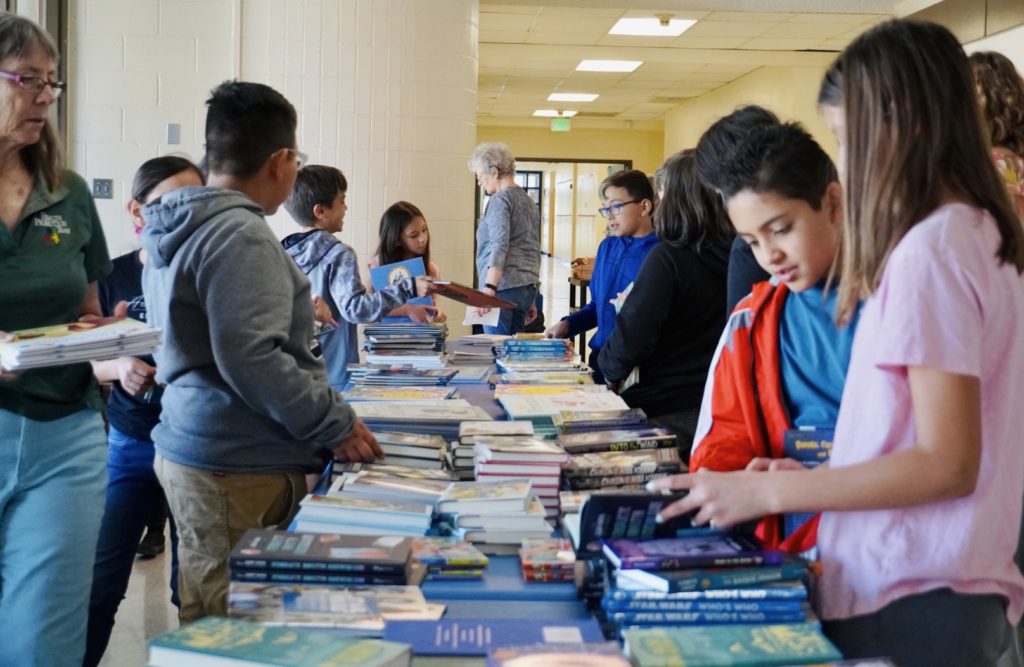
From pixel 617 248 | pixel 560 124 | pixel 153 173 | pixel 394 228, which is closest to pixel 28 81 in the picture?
pixel 153 173

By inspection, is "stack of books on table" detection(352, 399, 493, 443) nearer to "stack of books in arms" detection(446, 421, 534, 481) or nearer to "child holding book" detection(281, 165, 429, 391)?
"stack of books in arms" detection(446, 421, 534, 481)

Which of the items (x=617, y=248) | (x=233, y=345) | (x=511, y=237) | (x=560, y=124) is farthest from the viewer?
(x=560, y=124)

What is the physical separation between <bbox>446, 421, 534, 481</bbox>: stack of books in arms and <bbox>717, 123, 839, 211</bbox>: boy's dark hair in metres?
0.76

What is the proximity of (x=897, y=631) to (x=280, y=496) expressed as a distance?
1.29 m

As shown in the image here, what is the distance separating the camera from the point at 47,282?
2154 mm

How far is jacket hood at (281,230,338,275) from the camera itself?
12.1ft

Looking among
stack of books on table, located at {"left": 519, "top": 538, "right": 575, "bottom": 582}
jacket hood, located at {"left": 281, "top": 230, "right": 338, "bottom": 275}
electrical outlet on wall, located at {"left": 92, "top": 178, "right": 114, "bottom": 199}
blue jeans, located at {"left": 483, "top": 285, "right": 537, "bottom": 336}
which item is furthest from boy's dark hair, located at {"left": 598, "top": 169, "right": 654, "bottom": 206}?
electrical outlet on wall, located at {"left": 92, "top": 178, "right": 114, "bottom": 199}

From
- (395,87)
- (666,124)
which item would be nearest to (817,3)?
(395,87)

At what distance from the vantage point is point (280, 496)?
216cm

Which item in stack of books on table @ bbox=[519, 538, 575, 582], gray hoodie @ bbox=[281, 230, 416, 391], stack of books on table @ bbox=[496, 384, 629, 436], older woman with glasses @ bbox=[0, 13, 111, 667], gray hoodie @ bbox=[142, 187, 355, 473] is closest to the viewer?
stack of books on table @ bbox=[519, 538, 575, 582]

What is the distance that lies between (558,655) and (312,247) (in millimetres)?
2706

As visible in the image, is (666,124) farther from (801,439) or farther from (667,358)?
(801,439)

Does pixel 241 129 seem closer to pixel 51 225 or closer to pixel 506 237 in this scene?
pixel 51 225

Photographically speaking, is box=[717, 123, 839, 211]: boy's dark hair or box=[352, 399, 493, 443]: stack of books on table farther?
box=[352, 399, 493, 443]: stack of books on table
